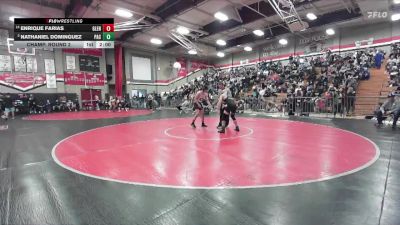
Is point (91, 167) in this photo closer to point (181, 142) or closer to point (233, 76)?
point (181, 142)

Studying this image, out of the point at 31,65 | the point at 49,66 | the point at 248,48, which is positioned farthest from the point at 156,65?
the point at 31,65

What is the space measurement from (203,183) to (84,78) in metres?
22.9

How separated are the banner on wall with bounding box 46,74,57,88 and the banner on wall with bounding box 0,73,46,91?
0.31 metres

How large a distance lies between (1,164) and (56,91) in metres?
19.2

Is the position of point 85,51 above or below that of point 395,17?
below

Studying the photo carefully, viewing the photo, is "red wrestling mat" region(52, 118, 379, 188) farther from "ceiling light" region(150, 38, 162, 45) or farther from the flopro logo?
"ceiling light" region(150, 38, 162, 45)

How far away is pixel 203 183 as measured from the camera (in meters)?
3.40

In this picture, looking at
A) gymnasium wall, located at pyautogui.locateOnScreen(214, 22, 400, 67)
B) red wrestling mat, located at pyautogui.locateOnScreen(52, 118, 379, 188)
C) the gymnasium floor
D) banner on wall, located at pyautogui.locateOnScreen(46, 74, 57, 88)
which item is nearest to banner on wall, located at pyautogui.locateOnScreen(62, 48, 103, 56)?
banner on wall, located at pyautogui.locateOnScreen(46, 74, 57, 88)

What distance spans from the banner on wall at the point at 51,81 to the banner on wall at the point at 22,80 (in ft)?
1.03

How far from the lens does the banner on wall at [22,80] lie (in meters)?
18.2

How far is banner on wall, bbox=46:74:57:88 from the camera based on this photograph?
20.5m

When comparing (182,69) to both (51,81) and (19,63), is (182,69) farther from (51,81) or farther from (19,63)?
(19,63)

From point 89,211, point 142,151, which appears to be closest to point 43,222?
point 89,211
